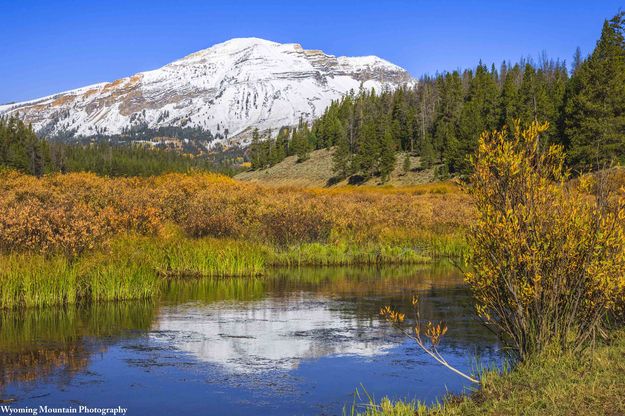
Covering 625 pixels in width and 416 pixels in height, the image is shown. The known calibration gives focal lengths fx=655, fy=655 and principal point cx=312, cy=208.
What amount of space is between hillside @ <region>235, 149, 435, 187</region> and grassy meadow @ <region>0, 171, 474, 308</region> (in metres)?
63.9

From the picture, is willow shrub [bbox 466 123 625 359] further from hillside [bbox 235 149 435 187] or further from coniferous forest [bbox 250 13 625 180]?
hillside [bbox 235 149 435 187]

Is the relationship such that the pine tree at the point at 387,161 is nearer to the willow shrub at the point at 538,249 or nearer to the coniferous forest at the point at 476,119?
the coniferous forest at the point at 476,119

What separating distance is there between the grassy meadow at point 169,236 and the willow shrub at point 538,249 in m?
12.4

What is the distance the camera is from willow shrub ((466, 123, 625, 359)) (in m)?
10.8

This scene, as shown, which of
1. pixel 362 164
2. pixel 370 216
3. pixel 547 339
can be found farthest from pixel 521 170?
pixel 362 164

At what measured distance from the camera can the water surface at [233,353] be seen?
11.1m

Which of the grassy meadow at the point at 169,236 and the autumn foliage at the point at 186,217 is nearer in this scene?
the grassy meadow at the point at 169,236

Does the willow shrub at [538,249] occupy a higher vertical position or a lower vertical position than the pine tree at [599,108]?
lower

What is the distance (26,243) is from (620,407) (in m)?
17.5

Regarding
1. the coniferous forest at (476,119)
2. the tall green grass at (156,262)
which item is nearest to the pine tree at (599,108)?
the coniferous forest at (476,119)

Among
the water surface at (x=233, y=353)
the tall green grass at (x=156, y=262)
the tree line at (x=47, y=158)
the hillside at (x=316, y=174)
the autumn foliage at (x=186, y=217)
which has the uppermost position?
the tree line at (x=47, y=158)

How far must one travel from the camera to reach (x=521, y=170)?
11.0 m

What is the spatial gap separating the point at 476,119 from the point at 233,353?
292 feet

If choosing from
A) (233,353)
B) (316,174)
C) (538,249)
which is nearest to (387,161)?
(316,174)
